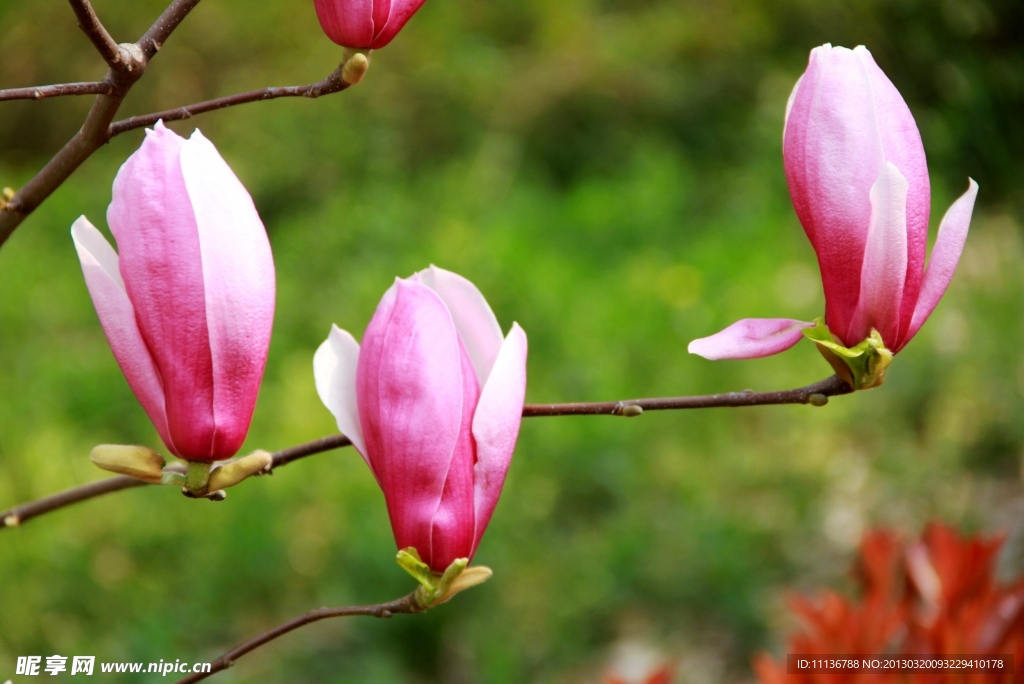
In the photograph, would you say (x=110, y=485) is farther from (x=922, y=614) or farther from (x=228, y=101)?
(x=922, y=614)

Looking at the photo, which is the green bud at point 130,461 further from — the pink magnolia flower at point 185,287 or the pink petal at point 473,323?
the pink petal at point 473,323

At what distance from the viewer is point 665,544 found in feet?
6.01

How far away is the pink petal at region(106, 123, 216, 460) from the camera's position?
1.37 ft

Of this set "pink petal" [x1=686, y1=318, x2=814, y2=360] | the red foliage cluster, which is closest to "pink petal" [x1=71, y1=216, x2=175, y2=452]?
"pink petal" [x1=686, y1=318, x2=814, y2=360]

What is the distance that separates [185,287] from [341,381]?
0.11 metres

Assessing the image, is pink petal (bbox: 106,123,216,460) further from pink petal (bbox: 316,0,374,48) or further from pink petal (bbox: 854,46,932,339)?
pink petal (bbox: 854,46,932,339)

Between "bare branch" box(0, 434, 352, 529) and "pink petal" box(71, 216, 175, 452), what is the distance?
61 mm

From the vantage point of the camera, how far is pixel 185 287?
16.8 inches

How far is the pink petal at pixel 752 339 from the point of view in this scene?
0.51m

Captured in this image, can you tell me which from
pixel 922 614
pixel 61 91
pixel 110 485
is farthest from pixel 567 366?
pixel 61 91

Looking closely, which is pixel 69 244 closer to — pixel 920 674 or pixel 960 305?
pixel 960 305

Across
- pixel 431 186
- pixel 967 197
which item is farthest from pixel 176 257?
pixel 431 186

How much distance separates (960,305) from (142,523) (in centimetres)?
203

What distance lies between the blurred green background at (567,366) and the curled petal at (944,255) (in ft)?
→ 3.70
